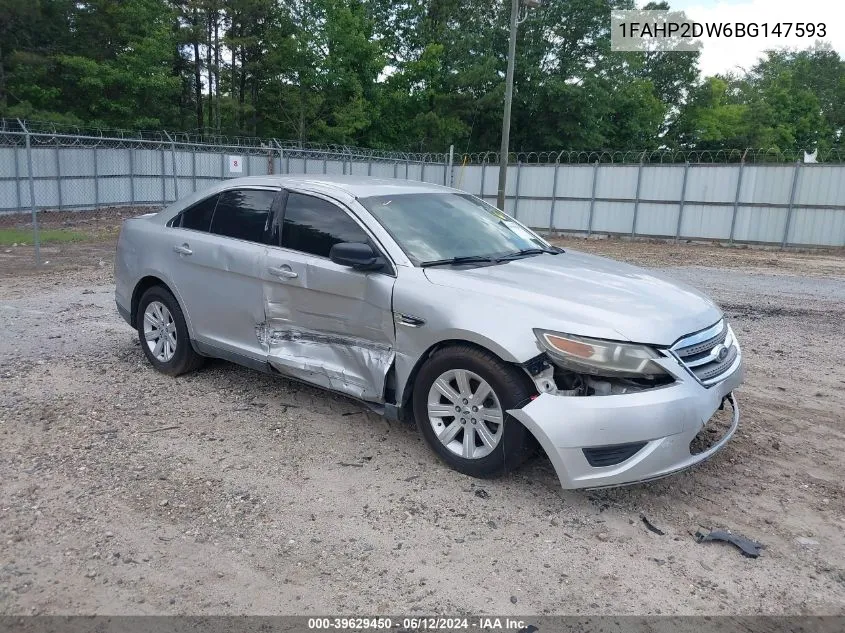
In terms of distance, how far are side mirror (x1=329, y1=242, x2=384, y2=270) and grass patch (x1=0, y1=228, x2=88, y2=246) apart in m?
13.9

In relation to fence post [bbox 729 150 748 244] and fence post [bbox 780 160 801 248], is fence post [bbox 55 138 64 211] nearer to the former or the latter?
fence post [bbox 729 150 748 244]

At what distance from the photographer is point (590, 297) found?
12.6 ft

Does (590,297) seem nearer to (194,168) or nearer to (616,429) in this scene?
(616,429)

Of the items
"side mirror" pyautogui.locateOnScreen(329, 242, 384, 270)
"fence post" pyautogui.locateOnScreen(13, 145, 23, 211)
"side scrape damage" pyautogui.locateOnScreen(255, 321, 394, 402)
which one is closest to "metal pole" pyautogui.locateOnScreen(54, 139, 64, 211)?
"fence post" pyautogui.locateOnScreen(13, 145, 23, 211)

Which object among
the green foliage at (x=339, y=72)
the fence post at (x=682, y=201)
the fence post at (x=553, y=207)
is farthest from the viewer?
the green foliage at (x=339, y=72)

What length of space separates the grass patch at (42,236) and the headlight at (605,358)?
50.1 ft

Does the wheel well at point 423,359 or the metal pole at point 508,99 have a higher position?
the metal pole at point 508,99

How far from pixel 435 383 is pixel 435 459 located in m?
0.57

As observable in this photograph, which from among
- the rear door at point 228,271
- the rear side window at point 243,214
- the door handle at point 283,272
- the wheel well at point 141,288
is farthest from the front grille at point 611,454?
the wheel well at point 141,288

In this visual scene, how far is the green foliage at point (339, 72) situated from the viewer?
31919 mm

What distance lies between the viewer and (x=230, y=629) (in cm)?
269

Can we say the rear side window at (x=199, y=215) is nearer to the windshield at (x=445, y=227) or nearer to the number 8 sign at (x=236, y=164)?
the windshield at (x=445, y=227)

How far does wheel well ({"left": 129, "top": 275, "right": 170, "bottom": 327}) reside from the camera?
5.73m

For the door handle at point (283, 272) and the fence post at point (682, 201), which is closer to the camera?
the door handle at point (283, 272)
